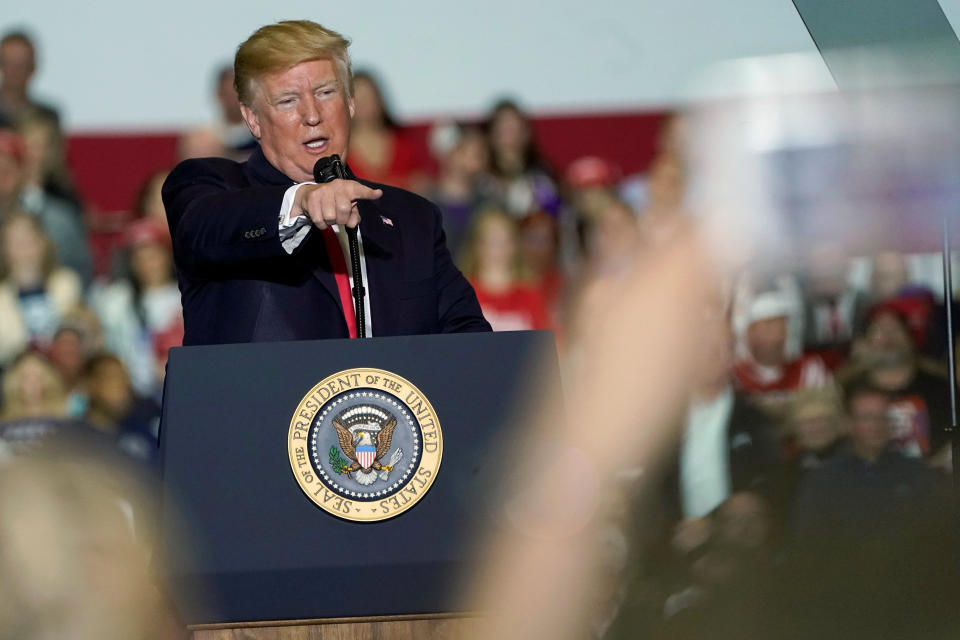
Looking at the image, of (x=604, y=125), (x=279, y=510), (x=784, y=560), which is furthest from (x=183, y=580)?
(x=604, y=125)

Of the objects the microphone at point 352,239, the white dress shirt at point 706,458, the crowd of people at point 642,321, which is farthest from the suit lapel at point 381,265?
the white dress shirt at point 706,458

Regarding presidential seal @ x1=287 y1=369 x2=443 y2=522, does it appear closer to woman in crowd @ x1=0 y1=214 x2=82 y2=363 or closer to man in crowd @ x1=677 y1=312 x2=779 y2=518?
man in crowd @ x1=677 y1=312 x2=779 y2=518

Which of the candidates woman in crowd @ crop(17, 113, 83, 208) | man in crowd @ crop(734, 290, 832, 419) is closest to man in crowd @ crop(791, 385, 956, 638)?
man in crowd @ crop(734, 290, 832, 419)

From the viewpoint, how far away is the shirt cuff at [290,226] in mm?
1406

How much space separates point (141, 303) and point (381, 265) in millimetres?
2085

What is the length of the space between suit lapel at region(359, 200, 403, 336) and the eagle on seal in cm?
32

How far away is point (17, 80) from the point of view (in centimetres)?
368

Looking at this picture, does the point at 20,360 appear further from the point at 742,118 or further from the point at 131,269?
the point at 742,118

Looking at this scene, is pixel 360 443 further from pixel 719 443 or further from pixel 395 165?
pixel 395 165

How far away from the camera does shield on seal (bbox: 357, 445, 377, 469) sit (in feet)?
4.11

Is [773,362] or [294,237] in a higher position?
[294,237]

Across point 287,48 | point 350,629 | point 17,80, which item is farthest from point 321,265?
point 17,80

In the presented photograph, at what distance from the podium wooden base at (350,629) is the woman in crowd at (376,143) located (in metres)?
2.51

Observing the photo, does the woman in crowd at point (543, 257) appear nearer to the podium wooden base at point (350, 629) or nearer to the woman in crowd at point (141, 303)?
the woman in crowd at point (141, 303)
